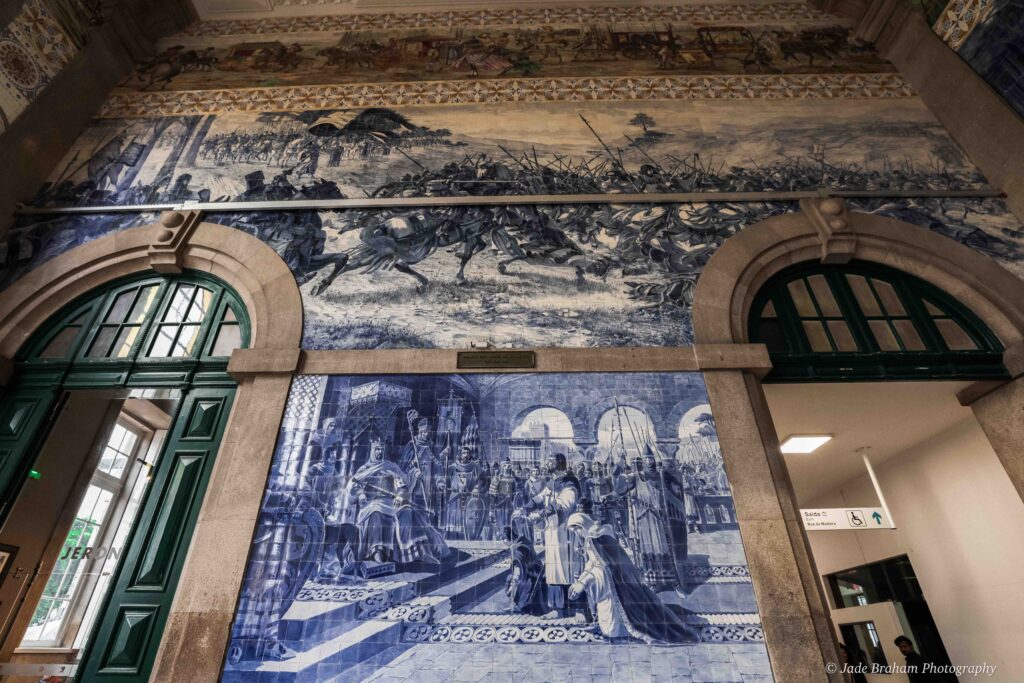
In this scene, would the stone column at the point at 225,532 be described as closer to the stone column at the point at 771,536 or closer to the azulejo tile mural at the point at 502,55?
the stone column at the point at 771,536

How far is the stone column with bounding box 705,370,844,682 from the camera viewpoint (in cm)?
397

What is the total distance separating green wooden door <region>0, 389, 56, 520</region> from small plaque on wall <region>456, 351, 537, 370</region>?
13.6 feet

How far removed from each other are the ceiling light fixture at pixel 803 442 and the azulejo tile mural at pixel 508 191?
2.76 meters

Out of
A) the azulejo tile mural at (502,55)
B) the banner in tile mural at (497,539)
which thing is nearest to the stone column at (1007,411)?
the banner in tile mural at (497,539)

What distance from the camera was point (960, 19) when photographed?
7.25 metres

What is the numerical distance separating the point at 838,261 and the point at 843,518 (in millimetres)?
2740

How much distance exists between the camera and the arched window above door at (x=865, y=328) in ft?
17.8

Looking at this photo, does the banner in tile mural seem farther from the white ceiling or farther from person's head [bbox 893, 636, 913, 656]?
person's head [bbox 893, 636, 913, 656]

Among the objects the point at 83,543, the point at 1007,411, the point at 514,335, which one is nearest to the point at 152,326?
the point at 514,335

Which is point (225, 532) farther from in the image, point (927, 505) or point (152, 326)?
point (927, 505)

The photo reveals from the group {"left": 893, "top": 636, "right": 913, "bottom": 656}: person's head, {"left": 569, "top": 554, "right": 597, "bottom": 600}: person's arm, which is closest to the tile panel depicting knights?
{"left": 569, "top": 554, "right": 597, "bottom": 600}: person's arm

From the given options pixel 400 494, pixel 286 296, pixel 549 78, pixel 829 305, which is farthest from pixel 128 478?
pixel 829 305

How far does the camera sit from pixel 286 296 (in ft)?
18.6

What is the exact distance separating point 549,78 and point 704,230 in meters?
3.47
